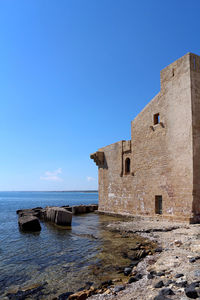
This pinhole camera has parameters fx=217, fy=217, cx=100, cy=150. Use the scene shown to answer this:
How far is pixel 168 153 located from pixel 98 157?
856 cm

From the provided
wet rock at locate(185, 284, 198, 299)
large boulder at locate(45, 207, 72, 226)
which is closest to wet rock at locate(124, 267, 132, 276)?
wet rock at locate(185, 284, 198, 299)

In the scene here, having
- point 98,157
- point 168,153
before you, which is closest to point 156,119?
point 168,153

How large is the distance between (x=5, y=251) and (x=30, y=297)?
4488 mm

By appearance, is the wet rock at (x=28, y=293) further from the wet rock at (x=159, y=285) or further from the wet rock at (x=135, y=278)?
the wet rock at (x=159, y=285)

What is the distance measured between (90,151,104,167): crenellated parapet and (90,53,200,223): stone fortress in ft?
11.4

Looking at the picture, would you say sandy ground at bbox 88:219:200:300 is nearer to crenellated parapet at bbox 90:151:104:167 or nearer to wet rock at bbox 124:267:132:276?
wet rock at bbox 124:267:132:276

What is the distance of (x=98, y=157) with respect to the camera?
19266 mm

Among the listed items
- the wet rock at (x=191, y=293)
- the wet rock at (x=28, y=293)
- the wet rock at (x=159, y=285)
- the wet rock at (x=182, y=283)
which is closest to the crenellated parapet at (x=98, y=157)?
the wet rock at (x=28, y=293)

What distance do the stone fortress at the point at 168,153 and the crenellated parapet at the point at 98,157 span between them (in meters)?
3.47

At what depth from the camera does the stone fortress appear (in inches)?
406

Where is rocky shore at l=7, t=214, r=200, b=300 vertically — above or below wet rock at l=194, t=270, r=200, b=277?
below

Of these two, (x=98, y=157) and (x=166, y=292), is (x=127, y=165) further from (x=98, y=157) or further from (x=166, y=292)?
(x=166, y=292)

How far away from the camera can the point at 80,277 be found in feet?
18.1

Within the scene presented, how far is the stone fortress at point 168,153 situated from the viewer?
10305mm
